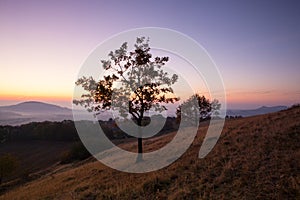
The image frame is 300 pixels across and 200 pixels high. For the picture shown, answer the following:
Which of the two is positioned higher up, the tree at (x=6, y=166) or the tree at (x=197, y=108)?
the tree at (x=197, y=108)

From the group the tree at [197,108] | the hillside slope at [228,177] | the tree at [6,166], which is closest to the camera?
the hillside slope at [228,177]

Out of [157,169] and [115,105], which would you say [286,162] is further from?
[115,105]

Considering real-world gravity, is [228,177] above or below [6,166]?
above

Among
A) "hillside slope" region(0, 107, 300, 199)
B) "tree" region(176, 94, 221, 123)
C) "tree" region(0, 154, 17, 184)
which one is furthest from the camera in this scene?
"tree" region(176, 94, 221, 123)

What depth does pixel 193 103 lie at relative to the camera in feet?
226

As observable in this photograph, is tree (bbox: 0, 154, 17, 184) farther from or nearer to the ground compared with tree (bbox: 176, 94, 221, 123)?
nearer to the ground

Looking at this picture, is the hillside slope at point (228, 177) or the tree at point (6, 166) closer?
the hillside slope at point (228, 177)

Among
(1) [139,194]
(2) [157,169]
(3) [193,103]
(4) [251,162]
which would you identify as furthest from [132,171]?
(3) [193,103]

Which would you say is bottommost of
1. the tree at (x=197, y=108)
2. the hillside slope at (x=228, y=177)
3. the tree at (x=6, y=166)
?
the tree at (x=6, y=166)

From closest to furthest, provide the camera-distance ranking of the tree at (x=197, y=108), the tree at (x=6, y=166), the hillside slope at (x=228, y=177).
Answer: the hillside slope at (x=228, y=177), the tree at (x=6, y=166), the tree at (x=197, y=108)

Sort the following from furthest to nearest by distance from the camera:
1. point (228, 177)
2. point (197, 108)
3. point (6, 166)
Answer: point (197, 108), point (6, 166), point (228, 177)

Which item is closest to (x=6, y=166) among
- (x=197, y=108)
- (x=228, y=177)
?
(x=197, y=108)

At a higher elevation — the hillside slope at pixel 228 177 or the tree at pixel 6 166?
the hillside slope at pixel 228 177

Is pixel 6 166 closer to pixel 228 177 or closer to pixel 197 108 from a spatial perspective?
pixel 197 108
